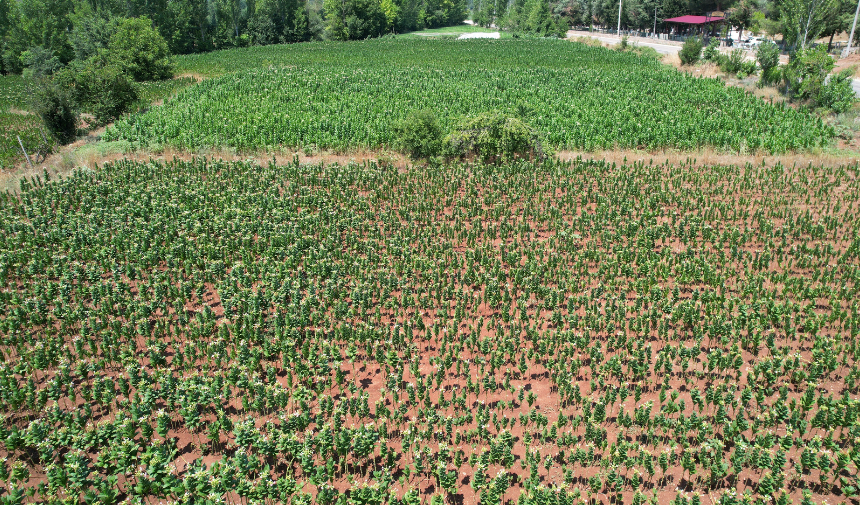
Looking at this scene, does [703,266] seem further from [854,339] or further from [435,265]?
[435,265]

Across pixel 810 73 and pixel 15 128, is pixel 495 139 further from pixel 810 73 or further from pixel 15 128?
pixel 15 128

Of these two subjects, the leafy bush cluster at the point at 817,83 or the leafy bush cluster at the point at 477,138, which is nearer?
the leafy bush cluster at the point at 477,138

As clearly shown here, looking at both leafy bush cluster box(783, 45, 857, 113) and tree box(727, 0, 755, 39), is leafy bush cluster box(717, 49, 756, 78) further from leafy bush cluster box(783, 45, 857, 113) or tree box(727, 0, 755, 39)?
tree box(727, 0, 755, 39)

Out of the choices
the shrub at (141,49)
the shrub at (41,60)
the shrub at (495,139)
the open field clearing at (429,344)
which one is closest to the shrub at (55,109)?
the open field clearing at (429,344)

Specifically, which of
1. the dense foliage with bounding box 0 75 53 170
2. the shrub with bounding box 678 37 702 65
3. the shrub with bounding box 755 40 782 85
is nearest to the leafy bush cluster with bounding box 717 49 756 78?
the shrub with bounding box 755 40 782 85

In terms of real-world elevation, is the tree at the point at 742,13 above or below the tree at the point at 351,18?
below

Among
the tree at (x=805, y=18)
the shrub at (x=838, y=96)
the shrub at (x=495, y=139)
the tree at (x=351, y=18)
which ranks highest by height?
the tree at (x=351, y=18)

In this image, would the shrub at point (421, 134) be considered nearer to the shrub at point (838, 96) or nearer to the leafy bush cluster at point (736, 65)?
the shrub at point (838, 96)
